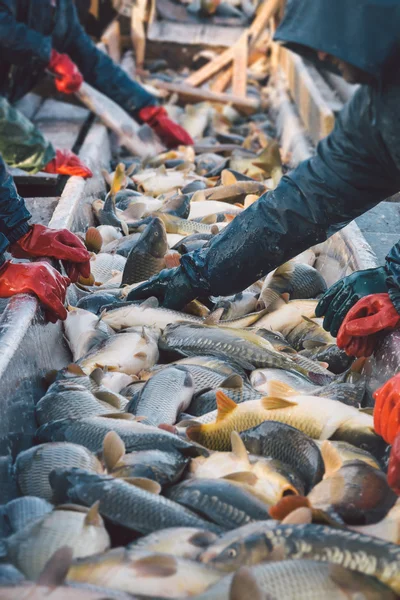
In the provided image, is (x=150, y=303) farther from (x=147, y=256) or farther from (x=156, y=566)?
(x=156, y=566)

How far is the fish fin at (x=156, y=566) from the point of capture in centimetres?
201

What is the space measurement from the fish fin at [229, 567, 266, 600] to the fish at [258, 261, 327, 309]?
2.68 metres

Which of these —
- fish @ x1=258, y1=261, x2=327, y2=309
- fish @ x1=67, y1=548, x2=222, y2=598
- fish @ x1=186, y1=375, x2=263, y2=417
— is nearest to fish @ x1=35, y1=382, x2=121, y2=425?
fish @ x1=186, y1=375, x2=263, y2=417

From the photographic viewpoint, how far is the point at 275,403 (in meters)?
2.96

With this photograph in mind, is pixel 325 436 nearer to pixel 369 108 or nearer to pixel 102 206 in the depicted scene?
pixel 369 108

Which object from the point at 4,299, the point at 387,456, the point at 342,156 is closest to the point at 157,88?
the point at 4,299

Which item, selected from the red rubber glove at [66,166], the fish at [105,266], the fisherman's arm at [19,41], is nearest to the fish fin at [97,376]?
the fish at [105,266]

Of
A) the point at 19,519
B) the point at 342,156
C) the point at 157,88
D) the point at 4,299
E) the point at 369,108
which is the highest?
the point at 369,108

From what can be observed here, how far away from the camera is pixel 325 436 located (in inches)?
113

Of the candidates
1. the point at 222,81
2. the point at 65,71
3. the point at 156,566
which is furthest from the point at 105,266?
the point at 222,81

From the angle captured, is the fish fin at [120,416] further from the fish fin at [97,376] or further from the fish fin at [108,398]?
the fish fin at [97,376]

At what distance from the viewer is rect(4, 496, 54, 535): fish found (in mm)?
2406

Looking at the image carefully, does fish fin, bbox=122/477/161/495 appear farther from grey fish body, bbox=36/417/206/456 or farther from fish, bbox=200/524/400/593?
fish, bbox=200/524/400/593

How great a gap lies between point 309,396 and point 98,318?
1.48 metres
